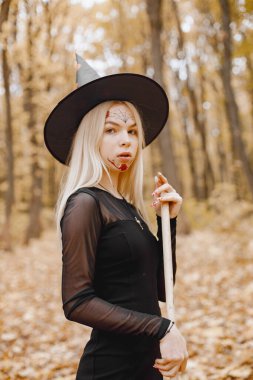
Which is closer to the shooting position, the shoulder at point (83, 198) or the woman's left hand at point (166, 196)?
the shoulder at point (83, 198)

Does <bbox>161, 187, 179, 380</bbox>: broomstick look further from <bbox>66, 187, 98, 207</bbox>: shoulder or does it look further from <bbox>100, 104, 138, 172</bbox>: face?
<bbox>66, 187, 98, 207</bbox>: shoulder

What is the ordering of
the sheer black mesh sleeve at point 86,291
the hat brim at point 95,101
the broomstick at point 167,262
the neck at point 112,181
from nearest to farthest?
the sheer black mesh sleeve at point 86,291 < the broomstick at point 167,262 < the hat brim at point 95,101 < the neck at point 112,181

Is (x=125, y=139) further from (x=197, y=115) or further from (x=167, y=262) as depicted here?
(x=197, y=115)

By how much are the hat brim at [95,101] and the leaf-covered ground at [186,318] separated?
2.71 meters

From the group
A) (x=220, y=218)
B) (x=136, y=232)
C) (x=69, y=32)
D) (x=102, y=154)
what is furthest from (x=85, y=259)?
(x=69, y=32)

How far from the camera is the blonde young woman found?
1.66 meters

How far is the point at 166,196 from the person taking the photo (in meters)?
2.03

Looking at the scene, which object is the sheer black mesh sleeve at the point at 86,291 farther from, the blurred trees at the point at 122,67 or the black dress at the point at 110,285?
the blurred trees at the point at 122,67

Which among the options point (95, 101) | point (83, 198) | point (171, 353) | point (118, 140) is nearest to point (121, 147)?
point (118, 140)

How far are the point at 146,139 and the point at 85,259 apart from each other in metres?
1.09

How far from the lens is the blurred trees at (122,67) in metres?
11.6

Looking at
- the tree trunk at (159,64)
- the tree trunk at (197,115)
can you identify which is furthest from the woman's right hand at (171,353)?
the tree trunk at (197,115)

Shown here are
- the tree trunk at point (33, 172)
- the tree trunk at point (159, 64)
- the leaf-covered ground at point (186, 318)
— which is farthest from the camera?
the tree trunk at point (33, 172)

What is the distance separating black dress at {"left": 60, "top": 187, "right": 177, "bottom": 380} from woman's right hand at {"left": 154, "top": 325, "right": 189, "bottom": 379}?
0.04 m
